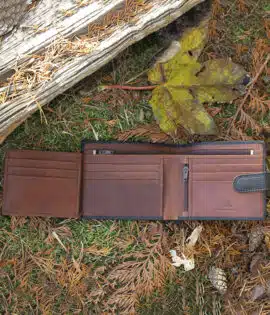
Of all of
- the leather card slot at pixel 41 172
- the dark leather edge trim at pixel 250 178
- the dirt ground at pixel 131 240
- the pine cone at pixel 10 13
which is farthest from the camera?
the dirt ground at pixel 131 240

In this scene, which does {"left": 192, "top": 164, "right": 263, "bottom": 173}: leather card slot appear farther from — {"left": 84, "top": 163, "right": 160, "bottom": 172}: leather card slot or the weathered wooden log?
the weathered wooden log

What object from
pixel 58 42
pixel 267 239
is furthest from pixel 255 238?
pixel 58 42

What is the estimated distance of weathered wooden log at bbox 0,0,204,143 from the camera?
8.32 feet

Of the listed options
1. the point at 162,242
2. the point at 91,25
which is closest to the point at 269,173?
the point at 162,242

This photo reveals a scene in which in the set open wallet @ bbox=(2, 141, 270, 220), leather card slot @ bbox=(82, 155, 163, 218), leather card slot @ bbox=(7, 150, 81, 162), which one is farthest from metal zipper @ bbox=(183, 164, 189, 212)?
leather card slot @ bbox=(7, 150, 81, 162)

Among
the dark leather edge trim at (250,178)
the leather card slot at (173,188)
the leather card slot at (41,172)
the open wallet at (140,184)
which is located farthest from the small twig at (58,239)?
the dark leather edge trim at (250,178)

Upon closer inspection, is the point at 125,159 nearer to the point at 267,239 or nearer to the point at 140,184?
the point at 140,184

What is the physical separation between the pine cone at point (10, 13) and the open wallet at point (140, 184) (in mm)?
779

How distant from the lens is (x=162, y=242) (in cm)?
296

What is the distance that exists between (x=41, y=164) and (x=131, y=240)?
79 cm

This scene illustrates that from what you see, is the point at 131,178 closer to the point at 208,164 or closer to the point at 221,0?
the point at 208,164

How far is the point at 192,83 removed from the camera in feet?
9.05

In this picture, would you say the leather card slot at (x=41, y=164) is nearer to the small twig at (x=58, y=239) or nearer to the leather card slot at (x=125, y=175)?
the leather card slot at (x=125, y=175)

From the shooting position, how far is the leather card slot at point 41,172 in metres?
2.81
